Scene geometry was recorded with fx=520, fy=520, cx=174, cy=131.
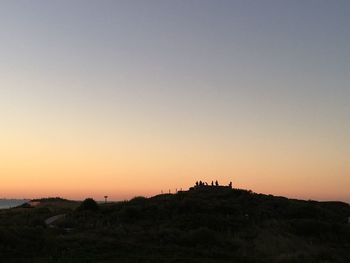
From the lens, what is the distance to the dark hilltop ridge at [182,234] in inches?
1151

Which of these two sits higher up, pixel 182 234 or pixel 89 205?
pixel 89 205

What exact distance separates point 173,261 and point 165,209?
22.1 metres

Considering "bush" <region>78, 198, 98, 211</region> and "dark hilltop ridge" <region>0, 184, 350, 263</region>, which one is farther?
"bush" <region>78, 198, 98, 211</region>

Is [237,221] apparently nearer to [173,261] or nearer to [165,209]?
[165,209]

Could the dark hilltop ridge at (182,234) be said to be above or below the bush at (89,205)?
below

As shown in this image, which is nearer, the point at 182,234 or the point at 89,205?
the point at 182,234

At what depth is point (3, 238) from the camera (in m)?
30.0

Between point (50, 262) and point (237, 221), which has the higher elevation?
point (237, 221)

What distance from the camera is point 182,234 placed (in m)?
36.2

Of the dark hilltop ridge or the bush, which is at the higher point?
the bush

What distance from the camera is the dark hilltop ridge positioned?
95.9ft

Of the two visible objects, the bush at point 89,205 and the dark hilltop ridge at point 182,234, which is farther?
the bush at point 89,205

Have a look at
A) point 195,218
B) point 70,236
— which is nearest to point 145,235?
point 70,236

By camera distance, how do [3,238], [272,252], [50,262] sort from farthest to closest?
1. [272,252]
2. [3,238]
3. [50,262]
